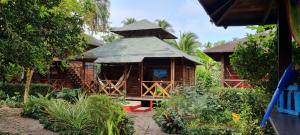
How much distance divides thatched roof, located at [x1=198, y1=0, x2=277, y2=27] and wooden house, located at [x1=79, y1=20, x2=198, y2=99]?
43.0 ft

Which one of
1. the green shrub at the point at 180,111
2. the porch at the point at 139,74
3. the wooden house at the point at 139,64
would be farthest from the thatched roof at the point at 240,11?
the porch at the point at 139,74

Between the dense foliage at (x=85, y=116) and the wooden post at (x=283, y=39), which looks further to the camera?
the dense foliage at (x=85, y=116)

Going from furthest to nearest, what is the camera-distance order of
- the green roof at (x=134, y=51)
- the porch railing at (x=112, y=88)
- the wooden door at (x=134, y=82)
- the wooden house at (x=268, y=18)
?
the wooden door at (x=134, y=82), the porch railing at (x=112, y=88), the green roof at (x=134, y=51), the wooden house at (x=268, y=18)

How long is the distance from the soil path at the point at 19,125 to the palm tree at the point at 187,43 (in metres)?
27.7

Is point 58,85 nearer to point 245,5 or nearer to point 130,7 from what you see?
point 245,5

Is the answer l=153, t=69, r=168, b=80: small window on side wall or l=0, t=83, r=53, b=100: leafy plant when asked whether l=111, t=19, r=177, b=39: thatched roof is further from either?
l=0, t=83, r=53, b=100: leafy plant

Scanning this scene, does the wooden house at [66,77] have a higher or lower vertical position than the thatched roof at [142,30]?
lower

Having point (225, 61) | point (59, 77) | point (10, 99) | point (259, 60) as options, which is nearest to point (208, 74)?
point (225, 61)

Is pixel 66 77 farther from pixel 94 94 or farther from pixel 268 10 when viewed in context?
pixel 268 10

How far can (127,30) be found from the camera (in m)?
24.3

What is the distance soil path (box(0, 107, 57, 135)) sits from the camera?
30.4ft

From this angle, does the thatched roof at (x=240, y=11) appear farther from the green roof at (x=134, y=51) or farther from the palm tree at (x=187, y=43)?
the palm tree at (x=187, y=43)

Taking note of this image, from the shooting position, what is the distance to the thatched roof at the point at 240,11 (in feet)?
15.8

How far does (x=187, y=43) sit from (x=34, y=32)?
104ft
